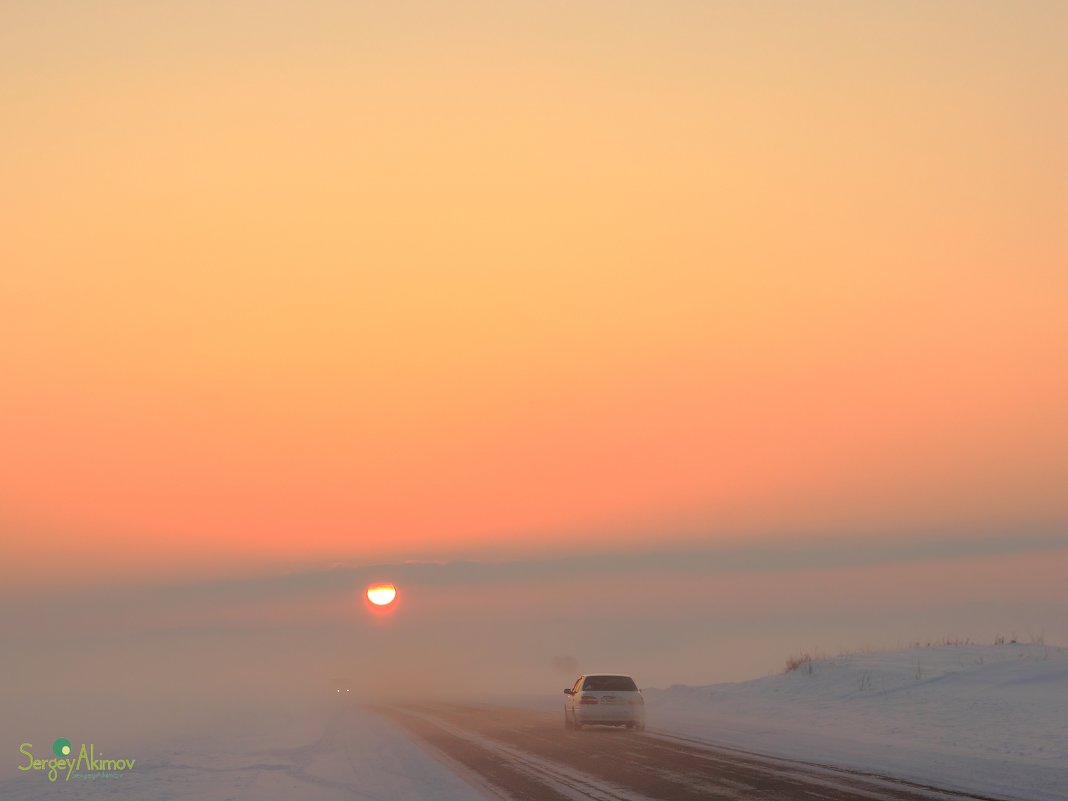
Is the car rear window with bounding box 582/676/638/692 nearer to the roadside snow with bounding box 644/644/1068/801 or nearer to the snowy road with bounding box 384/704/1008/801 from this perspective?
the snowy road with bounding box 384/704/1008/801

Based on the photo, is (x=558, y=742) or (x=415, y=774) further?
(x=558, y=742)

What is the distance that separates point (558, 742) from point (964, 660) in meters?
19.5

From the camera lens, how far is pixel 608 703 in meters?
34.6

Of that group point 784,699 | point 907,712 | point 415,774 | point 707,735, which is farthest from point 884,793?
point 784,699

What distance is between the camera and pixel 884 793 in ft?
54.4

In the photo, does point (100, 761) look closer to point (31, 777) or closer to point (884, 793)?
point (31, 777)

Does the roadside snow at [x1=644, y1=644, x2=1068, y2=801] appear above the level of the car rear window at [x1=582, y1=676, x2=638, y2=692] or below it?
below

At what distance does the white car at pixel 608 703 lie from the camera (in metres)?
34.4

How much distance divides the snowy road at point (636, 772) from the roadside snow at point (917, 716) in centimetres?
112

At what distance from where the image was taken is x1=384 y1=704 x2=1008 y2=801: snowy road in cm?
1728
